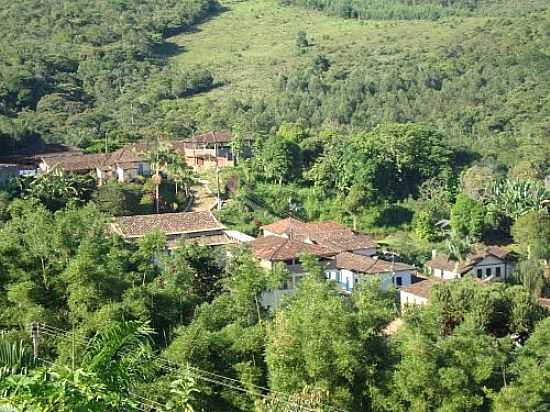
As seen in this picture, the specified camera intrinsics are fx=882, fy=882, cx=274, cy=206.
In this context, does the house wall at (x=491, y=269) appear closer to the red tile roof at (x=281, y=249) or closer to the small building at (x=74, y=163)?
the red tile roof at (x=281, y=249)

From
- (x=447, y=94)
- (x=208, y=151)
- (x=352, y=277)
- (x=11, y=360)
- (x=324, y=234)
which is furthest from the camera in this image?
(x=447, y=94)

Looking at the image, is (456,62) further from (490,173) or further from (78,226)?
(78,226)

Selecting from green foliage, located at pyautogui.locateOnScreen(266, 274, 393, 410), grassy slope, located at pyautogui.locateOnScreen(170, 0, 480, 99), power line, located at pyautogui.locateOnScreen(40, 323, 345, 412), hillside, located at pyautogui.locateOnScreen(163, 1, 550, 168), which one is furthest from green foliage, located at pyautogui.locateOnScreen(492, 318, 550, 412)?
grassy slope, located at pyautogui.locateOnScreen(170, 0, 480, 99)

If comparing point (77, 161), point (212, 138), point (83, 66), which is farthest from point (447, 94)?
point (77, 161)

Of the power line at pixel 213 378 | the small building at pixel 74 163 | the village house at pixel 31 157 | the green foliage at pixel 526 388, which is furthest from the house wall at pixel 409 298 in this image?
the village house at pixel 31 157

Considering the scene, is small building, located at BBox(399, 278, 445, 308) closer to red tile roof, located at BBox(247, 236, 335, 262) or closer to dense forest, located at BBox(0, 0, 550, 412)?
dense forest, located at BBox(0, 0, 550, 412)

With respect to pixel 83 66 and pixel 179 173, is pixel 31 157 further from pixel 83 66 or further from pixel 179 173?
pixel 83 66
